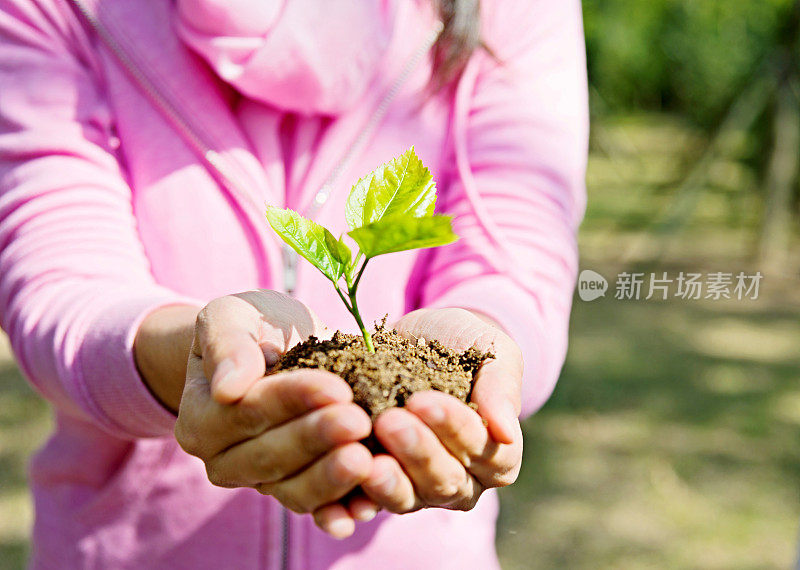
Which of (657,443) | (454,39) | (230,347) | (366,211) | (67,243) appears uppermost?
(454,39)

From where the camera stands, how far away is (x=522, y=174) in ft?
3.86

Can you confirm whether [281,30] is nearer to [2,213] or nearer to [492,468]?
[2,213]

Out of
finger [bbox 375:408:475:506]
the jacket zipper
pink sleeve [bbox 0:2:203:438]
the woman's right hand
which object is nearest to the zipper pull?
the jacket zipper

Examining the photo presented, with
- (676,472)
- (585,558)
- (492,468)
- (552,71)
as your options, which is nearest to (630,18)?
(676,472)

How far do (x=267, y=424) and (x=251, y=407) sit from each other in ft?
0.08

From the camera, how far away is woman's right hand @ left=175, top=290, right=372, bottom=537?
73 cm

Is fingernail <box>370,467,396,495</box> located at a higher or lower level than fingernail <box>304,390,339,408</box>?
lower

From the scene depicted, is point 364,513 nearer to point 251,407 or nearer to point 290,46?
point 251,407

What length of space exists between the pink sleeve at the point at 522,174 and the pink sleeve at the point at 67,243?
393 mm

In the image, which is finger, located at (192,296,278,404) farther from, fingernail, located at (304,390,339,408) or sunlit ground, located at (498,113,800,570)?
sunlit ground, located at (498,113,800,570)

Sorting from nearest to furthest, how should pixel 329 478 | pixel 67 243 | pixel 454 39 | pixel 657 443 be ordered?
pixel 329 478
pixel 67 243
pixel 454 39
pixel 657 443

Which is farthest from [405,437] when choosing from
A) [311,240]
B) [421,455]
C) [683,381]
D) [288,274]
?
[683,381]

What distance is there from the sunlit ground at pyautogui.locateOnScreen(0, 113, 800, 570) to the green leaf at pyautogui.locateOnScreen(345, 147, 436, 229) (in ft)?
6.38

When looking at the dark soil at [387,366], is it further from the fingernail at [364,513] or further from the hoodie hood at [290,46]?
the hoodie hood at [290,46]
